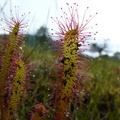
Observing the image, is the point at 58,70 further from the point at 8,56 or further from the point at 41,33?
the point at 41,33

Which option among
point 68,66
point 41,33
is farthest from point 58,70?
point 41,33

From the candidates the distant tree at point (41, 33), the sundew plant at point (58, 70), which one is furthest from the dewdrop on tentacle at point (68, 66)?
the distant tree at point (41, 33)

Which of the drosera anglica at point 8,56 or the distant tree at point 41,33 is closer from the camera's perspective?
the drosera anglica at point 8,56

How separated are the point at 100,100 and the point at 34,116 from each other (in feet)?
10.2

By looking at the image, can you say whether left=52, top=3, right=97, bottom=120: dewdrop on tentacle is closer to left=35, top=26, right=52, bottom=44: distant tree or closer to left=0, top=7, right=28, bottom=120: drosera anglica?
left=0, top=7, right=28, bottom=120: drosera anglica

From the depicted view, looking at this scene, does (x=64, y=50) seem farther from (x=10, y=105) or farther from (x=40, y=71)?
(x=40, y=71)

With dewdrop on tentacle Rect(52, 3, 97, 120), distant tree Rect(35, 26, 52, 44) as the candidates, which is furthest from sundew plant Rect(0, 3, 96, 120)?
distant tree Rect(35, 26, 52, 44)

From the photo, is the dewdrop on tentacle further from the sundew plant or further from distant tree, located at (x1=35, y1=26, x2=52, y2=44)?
distant tree, located at (x1=35, y1=26, x2=52, y2=44)

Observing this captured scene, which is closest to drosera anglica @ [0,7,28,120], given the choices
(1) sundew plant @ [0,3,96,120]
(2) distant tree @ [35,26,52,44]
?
(1) sundew plant @ [0,3,96,120]

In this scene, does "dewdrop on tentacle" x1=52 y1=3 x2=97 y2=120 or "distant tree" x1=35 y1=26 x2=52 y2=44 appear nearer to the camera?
"dewdrop on tentacle" x1=52 y1=3 x2=97 y2=120

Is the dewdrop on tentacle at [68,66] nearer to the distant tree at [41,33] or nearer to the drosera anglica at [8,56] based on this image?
the drosera anglica at [8,56]

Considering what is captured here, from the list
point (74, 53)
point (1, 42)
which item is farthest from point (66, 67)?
point (1, 42)

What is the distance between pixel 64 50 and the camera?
84.0 inches

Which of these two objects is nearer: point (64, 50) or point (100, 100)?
point (64, 50)
